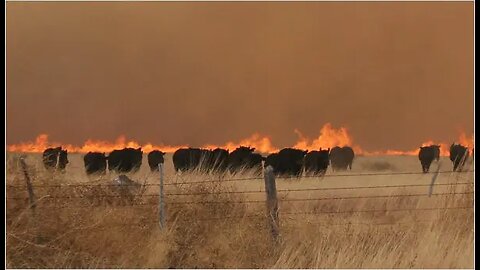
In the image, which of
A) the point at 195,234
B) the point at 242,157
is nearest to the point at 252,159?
the point at 242,157

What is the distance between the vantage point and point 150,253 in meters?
8.12

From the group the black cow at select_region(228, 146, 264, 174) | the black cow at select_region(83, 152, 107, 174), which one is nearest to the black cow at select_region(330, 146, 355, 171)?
the black cow at select_region(228, 146, 264, 174)

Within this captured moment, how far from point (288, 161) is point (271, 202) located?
88.1 feet

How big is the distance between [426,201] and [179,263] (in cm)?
873

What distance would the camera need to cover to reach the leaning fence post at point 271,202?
330 inches

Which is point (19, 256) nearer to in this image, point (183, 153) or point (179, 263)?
point (179, 263)

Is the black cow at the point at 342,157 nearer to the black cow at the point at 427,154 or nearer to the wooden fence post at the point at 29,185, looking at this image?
the black cow at the point at 427,154

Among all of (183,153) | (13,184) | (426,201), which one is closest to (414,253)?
(13,184)

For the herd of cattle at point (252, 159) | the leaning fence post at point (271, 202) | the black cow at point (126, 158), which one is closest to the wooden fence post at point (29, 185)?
the leaning fence post at point (271, 202)

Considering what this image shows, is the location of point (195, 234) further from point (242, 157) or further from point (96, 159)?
point (96, 159)

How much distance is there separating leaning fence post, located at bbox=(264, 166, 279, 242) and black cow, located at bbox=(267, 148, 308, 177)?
25641 millimetres

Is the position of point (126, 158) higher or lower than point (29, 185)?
lower

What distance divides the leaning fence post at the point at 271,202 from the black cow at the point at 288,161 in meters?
25.6

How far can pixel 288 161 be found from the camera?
35.2 metres
